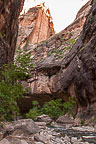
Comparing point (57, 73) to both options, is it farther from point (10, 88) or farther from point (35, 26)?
point (35, 26)

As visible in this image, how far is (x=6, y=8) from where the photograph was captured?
31.8 feet

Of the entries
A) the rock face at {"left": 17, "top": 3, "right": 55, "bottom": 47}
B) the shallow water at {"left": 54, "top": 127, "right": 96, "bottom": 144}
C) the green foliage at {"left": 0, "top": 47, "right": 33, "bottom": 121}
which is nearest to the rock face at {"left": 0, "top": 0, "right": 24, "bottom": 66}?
the green foliage at {"left": 0, "top": 47, "right": 33, "bottom": 121}

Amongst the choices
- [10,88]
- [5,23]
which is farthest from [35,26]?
[10,88]

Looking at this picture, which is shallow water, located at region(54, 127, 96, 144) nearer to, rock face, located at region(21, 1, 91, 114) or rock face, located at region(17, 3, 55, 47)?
rock face, located at region(21, 1, 91, 114)

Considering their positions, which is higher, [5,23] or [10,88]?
[5,23]

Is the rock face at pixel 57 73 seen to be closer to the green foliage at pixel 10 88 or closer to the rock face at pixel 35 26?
the green foliage at pixel 10 88

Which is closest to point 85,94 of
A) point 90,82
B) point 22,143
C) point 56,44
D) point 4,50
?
point 90,82

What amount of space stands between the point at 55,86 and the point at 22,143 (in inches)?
758

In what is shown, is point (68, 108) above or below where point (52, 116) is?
above

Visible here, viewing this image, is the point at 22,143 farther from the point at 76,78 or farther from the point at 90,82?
the point at 76,78

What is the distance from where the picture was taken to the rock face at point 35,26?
4236cm

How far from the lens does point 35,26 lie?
4547 centimetres

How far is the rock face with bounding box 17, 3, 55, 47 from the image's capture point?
42356mm

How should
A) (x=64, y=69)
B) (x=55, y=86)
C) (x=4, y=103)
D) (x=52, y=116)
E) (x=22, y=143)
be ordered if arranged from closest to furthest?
(x=22, y=143) < (x=4, y=103) < (x=52, y=116) < (x=64, y=69) < (x=55, y=86)
